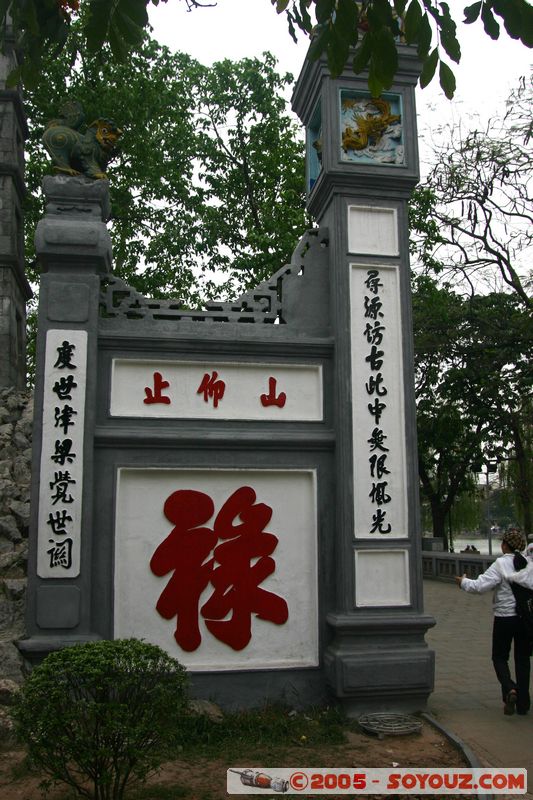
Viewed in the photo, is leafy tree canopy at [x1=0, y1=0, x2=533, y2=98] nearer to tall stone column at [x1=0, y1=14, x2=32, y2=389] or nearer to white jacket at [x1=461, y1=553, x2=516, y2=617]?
white jacket at [x1=461, y1=553, x2=516, y2=617]

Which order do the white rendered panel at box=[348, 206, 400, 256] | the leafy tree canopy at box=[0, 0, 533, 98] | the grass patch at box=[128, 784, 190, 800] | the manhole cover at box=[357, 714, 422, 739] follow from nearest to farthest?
Result: the leafy tree canopy at box=[0, 0, 533, 98]
the grass patch at box=[128, 784, 190, 800]
the manhole cover at box=[357, 714, 422, 739]
the white rendered panel at box=[348, 206, 400, 256]

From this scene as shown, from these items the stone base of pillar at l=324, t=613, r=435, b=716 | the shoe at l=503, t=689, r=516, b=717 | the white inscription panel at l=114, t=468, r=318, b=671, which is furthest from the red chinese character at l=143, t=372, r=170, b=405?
the shoe at l=503, t=689, r=516, b=717

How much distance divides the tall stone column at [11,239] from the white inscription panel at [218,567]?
272 inches

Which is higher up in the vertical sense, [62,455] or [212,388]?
[212,388]

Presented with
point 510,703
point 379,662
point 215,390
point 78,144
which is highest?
point 78,144

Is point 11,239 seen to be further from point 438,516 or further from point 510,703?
point 438,516

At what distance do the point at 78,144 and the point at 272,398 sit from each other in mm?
2535

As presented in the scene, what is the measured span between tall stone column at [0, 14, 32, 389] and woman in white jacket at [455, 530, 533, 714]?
833 centimetres

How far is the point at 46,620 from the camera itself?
5.12 meters

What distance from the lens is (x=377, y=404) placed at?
580cm

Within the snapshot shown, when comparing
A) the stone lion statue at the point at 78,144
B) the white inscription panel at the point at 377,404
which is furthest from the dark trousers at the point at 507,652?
the stone lion statue at the point at 78,144

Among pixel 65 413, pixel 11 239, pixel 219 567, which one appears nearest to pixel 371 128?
pixel 65 413

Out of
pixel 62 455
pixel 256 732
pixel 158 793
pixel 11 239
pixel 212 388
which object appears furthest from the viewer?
pixel 11 239

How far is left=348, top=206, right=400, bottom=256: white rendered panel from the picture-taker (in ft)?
19.7
